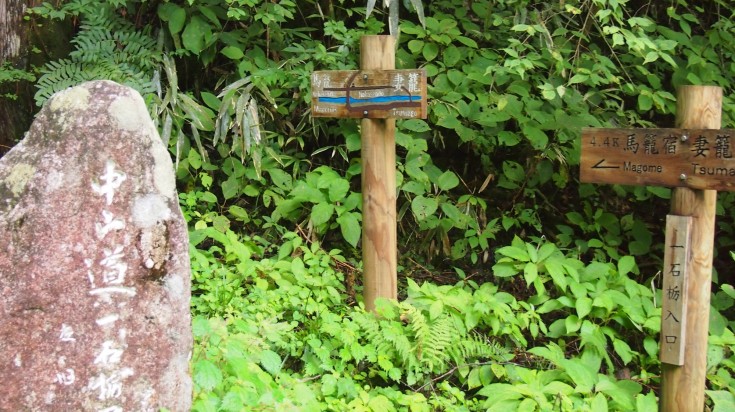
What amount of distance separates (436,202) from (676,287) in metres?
1.82

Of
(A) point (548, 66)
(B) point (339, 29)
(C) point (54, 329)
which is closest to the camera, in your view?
(C) point (54, 329)

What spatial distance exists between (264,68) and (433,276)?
6.57ft

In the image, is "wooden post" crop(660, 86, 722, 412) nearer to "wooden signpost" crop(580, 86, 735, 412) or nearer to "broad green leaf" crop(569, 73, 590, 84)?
"wooden signpost" crop(580, 86, 735, 412)

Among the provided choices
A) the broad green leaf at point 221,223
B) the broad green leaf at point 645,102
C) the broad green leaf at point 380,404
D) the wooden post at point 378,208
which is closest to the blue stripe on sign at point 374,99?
the wooden post at point 378,208

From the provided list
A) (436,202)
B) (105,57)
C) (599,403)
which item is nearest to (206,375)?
(599,403)

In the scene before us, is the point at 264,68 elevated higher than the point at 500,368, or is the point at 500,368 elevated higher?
the point at 264,68

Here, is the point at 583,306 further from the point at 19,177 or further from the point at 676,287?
the point at 19,177

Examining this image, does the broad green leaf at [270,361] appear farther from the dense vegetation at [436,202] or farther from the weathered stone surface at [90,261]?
the weathered stone surface at [90,261]

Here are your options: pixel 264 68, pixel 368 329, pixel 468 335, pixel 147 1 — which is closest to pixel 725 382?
pixel 468 335

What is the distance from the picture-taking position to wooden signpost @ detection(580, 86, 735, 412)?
11.1 feet

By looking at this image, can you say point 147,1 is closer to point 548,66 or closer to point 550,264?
point 548,66

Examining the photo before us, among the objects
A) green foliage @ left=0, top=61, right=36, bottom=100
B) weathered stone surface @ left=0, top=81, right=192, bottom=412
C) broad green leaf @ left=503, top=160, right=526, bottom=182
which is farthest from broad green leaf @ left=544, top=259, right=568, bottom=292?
green foliage @ left=0, top=61, right=36, bottom=100

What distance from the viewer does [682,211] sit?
344 cm

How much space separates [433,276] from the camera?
17.0ft
